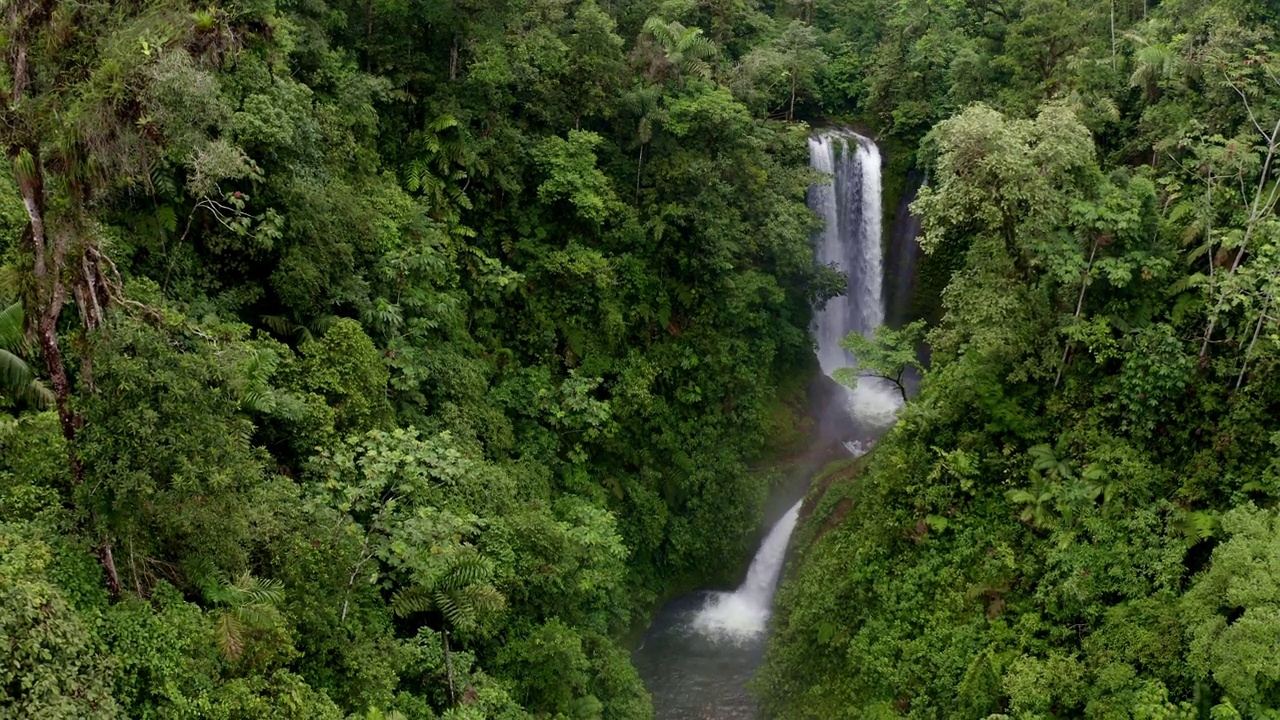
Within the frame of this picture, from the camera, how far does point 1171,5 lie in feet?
60.0

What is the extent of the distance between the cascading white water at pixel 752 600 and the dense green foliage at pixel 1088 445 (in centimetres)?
205

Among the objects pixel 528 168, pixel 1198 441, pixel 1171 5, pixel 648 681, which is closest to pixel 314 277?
pixel 528 168

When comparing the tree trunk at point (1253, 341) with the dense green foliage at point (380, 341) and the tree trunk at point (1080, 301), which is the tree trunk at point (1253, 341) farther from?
the dense green foliage at point (380, 341)

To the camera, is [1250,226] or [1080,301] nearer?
[1250,226]

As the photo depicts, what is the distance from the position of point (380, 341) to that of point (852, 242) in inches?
669

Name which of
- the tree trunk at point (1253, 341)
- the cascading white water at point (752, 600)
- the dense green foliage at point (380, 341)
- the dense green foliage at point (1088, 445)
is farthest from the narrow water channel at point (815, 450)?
the tree trunk at point (1253, 341)

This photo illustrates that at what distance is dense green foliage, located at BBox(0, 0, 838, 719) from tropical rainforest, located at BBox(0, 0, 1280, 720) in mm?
67

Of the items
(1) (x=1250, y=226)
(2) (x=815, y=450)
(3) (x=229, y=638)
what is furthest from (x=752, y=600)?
(3) (x=229, y=638)

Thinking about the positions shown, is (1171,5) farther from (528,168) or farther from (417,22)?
(417,22)

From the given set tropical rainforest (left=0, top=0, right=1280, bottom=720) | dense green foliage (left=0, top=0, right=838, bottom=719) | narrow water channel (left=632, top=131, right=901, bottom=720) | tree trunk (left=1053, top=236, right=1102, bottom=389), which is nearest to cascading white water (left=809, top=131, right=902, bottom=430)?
narrow water channel (left=632, top=131, right=901, bottom=720)

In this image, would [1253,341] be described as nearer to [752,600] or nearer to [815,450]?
[752,600]

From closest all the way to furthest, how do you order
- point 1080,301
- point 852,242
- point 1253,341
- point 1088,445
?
point 1253,341 < point 1088,445 < point 1080,301 < point 852,242

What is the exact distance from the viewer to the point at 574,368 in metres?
19.5

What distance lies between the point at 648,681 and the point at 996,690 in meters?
8.25
